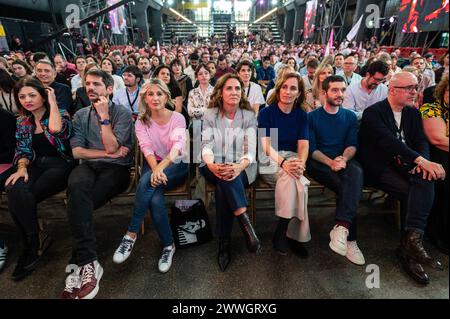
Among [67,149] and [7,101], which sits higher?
[7,101]

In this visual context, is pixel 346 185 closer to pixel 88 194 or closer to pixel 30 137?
pixel 88 194

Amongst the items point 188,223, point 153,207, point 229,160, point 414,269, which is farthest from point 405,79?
point 153,207

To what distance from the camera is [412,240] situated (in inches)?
76.4

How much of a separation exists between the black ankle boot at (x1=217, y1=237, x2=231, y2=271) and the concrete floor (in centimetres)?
5

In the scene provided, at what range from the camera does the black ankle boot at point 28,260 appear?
200 centimetres

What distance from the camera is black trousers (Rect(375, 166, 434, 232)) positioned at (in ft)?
6.39

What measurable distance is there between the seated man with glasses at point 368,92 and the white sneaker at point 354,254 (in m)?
1.50

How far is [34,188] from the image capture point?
216 cm

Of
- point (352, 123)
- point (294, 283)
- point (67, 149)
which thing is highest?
point (352, 123)

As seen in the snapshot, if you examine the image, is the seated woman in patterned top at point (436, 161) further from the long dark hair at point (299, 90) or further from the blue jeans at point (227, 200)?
the blue jeans at point (227, 200)

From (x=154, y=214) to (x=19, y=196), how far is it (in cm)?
101
